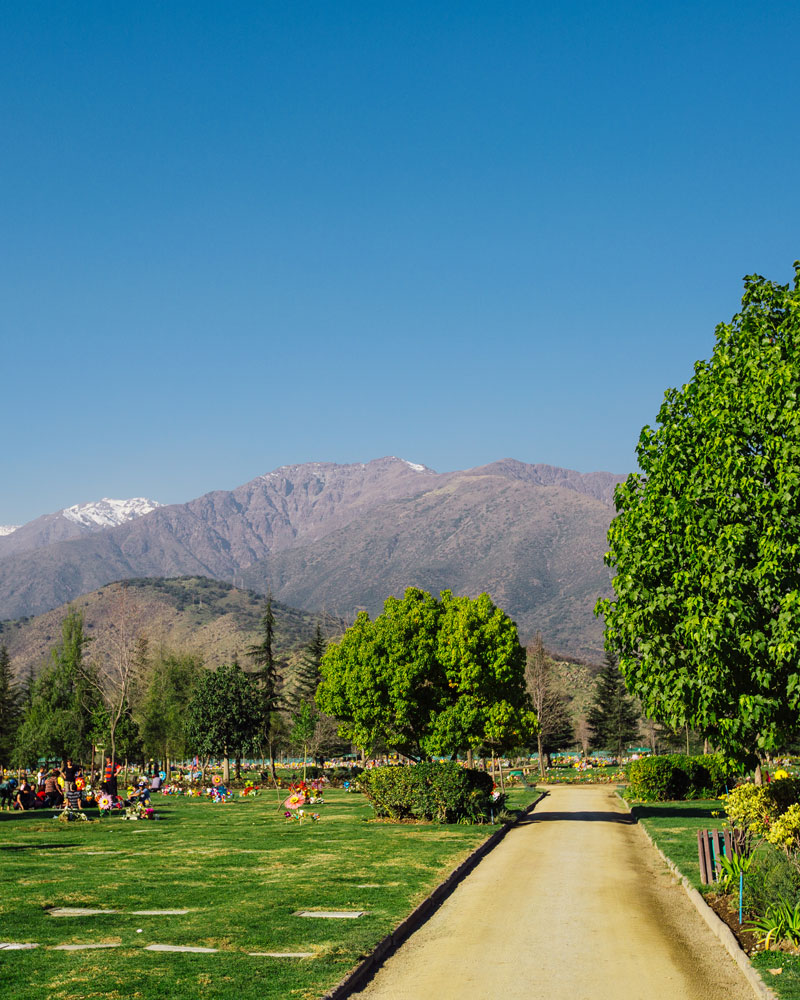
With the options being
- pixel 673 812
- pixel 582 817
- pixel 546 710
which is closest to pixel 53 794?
pixel 582 817

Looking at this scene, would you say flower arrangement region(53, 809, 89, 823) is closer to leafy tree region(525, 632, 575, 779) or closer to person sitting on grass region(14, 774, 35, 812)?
person sitting on grass region(14, 774, 35, 812)

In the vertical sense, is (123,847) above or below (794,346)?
below

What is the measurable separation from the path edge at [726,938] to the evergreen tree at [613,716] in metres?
80.5

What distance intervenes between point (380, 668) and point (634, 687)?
20.5m

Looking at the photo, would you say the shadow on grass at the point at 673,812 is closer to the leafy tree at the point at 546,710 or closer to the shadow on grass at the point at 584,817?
the shadow on grass at the point at 584,817

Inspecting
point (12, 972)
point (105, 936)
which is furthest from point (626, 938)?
point (12, 972)

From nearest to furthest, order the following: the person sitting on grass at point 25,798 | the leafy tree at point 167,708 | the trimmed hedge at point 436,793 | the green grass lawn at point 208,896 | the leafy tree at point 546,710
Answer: the green grass lawn at point 208,896
the trimmed hedge at point 436,793
the person sitting on grass at point 25,798
the leafy tree at point 167,708
the leafy tree at point 546,710

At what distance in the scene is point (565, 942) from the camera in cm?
1295

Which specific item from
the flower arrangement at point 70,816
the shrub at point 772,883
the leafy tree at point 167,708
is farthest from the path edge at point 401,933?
the leafy tree at point 167,708

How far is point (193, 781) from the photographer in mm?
60844

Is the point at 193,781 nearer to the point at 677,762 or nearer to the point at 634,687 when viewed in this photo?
the point at 677,762

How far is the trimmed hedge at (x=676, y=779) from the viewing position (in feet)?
137

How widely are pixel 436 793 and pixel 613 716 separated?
235ft

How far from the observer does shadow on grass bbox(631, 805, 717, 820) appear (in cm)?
3381
